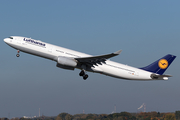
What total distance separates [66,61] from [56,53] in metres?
2.23

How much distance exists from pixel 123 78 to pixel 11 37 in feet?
65.3

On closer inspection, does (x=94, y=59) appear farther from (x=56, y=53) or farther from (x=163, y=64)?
→ (x=163, y=64)

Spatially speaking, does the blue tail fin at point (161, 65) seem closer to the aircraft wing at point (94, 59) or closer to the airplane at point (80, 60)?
the airplane at point (80, 60)

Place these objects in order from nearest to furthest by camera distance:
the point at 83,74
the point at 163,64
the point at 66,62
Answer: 1. the point at 66,62
2. the point at 83,74
3. the point at 163,64

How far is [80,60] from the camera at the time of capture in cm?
3728

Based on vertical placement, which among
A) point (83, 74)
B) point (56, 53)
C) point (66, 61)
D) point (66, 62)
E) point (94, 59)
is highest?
point (56, 53)

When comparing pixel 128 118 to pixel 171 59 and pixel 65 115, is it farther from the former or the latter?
pixel 171 59

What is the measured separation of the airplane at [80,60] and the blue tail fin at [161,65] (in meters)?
1.19

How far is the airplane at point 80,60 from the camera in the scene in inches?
1459

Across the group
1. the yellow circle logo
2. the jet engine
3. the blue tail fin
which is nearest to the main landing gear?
the jet engine

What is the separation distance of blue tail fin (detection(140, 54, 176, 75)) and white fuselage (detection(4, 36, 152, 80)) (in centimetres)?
479

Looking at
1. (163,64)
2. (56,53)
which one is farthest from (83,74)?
(163,64)

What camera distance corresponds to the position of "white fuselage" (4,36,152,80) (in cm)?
3721

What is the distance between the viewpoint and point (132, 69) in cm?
4131
